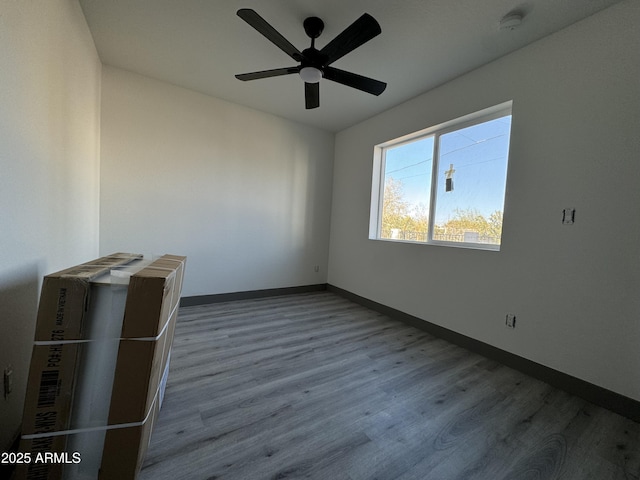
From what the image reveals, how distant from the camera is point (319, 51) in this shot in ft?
6.15

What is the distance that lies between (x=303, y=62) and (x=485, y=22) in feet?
4.75

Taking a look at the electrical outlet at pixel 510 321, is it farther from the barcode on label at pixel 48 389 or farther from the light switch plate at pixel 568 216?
the barcode on label at pixel 48 389

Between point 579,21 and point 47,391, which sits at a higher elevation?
point 579,21

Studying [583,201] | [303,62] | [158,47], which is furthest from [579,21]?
[158,47]

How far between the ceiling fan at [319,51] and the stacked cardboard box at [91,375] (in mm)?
1734

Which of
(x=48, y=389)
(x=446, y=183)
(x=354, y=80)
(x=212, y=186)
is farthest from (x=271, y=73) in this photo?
(x=48, y=389)

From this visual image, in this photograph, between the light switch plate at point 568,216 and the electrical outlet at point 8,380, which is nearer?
the electrical outlet at point 8,380

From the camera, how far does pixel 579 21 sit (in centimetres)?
185

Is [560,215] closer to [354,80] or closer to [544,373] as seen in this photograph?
[544,373]

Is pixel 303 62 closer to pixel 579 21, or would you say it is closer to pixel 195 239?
pixel 579 21

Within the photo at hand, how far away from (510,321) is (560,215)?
973 millimetres

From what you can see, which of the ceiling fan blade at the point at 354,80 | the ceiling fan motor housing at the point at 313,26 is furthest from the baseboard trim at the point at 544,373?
the ceiling fan motor housing at the point at 313,26

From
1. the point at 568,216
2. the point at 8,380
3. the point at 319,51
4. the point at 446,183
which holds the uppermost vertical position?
the point at 319,51

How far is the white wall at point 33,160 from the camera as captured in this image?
1.08 m
